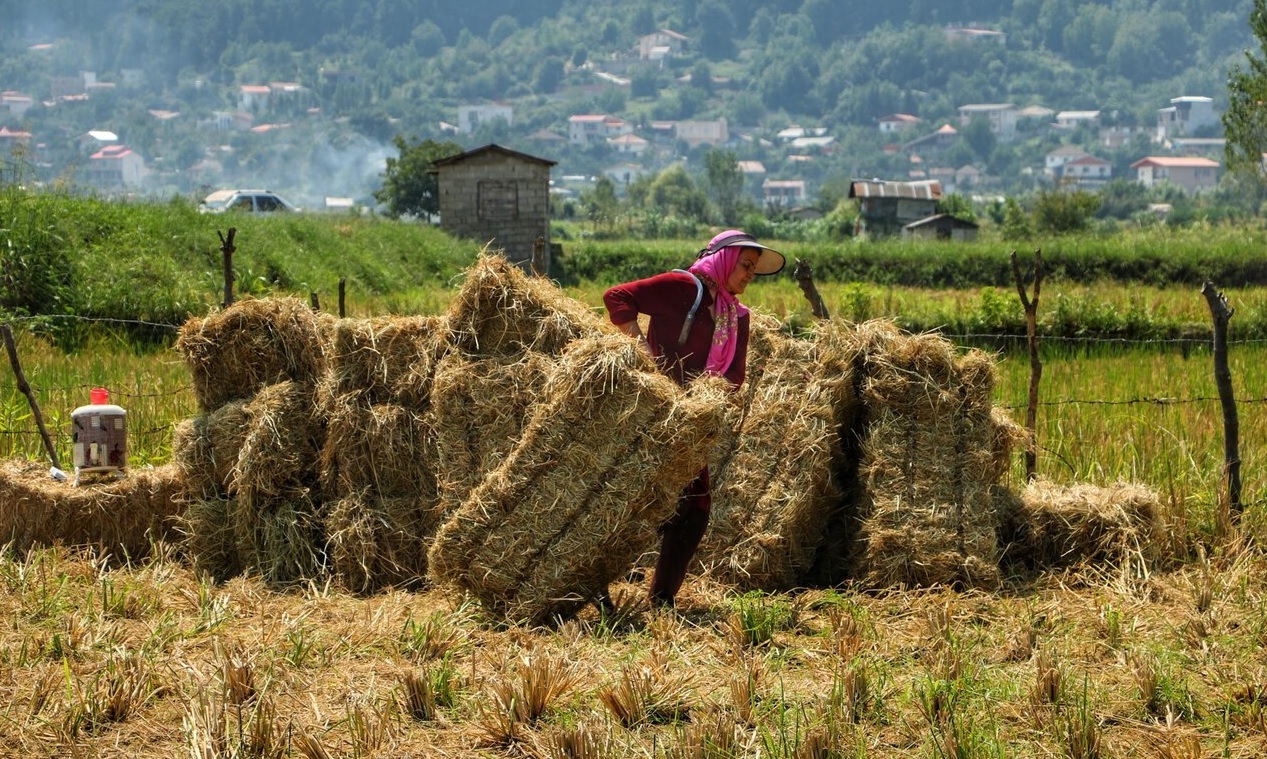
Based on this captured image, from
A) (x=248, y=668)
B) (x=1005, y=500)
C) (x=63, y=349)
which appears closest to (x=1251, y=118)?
(x=63, y=349)

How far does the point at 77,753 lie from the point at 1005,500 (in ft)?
15.4

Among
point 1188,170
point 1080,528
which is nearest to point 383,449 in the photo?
point 1080,528

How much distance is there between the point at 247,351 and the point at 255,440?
1.93 feet

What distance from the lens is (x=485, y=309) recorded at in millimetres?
7016

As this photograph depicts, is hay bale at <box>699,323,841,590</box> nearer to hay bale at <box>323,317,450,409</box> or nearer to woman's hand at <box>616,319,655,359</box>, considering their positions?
woman's hand at <box>616,319,655,359</box>

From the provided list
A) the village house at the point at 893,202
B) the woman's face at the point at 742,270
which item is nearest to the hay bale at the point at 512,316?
the woman's face at the point at 742,270

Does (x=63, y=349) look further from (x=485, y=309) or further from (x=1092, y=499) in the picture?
(x=1092, y=499)

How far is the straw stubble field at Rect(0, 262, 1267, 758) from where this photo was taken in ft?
17.1

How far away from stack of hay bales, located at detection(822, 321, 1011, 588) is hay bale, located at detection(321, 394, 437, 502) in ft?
7.17

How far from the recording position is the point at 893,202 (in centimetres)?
6303

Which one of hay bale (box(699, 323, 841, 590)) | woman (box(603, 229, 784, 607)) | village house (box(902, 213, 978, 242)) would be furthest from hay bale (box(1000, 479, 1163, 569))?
village house (box(902, 213, 978, 242))

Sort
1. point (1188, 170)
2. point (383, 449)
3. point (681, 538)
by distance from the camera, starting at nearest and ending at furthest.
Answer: point (681, 538) < point (383, 449) < point (1188, 170)

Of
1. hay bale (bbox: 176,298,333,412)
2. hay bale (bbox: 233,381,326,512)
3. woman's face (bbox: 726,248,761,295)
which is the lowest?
hay bale (bbox: 233,381,326,512)

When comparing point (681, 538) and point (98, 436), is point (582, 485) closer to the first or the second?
point (681, 538)
